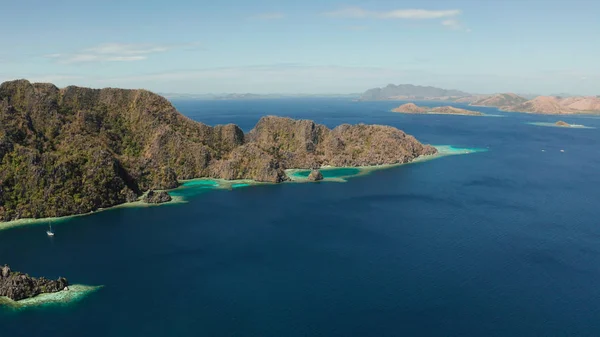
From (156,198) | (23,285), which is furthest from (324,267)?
(156,198)

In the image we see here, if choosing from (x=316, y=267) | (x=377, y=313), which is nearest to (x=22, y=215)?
(x=316, y=267)

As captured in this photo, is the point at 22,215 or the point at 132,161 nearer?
the point at 22,215

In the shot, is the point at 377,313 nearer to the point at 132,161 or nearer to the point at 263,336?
the point at 263,336

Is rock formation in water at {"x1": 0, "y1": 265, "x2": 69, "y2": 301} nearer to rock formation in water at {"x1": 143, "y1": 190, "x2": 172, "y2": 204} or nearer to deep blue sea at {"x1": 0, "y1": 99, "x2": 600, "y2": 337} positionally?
deep blue sea at {"x1": 0, "y1": 99, "x2": 600, "y2": 337}

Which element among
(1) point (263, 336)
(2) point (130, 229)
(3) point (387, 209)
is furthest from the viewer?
(3) point (387, 209)

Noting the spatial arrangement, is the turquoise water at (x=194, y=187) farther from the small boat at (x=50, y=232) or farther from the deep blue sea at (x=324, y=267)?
the small boat at (x=50, y=232)

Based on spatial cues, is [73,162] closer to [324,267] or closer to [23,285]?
[23,285]
